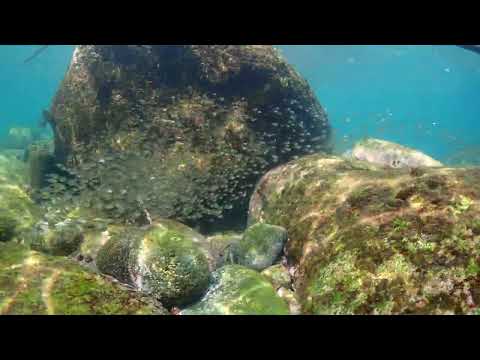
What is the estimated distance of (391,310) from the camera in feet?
13.5

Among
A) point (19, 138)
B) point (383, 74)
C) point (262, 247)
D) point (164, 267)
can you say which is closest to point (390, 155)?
point (262, 247)

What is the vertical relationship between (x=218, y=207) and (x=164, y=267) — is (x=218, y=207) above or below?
above

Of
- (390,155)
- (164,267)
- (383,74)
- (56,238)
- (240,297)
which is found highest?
(383,74)

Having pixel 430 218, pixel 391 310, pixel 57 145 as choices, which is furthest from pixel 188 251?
pixel 57 145

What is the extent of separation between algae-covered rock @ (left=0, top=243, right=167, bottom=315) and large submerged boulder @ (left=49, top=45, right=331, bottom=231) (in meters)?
4.18

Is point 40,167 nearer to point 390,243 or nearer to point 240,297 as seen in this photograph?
→ point 240,297

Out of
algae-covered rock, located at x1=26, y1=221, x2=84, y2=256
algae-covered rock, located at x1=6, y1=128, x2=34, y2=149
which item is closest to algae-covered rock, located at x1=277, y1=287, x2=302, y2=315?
algae-covered rock, located at x1=26, y1=221, x2=84, y2=256

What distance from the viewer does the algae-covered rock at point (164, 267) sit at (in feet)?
18.5

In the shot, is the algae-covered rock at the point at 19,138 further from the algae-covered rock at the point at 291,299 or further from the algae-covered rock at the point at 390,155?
the algae-covered rock at the point at 291,299

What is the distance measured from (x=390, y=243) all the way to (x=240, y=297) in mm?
2297

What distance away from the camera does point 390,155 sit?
1346 centimetres

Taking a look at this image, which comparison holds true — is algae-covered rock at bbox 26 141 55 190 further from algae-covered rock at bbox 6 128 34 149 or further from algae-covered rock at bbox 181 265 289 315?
algae-covered rock at bbox 6 128 34 149

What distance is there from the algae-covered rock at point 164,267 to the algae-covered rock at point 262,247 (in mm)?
1208

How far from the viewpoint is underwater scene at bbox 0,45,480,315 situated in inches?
173
